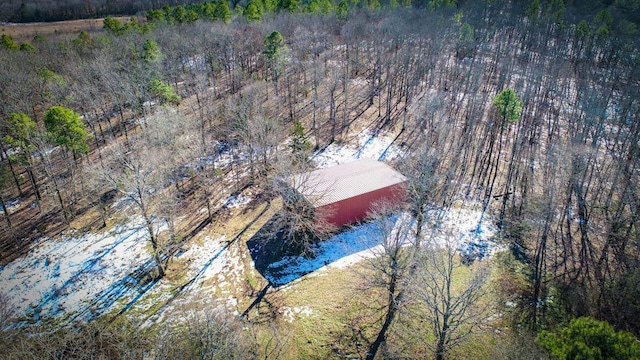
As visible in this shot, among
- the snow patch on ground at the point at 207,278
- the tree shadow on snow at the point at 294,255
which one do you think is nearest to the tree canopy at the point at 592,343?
the tree shadow on snow at the point at 294,255

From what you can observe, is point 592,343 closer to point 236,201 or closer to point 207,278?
point 207,278

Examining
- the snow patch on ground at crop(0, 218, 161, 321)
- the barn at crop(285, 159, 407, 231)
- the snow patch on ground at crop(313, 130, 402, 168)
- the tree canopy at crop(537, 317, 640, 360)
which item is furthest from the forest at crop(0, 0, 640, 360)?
the barn at crop(285, 159, 407, 231)

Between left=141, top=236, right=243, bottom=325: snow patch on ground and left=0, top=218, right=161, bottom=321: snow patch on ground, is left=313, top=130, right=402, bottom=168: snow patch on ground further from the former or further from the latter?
left=0, top=218, right=161, bottom=321: snow patch on ground

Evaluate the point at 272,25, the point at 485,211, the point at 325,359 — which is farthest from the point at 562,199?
the point at 272,25

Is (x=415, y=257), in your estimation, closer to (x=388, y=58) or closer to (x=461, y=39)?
(x=388, y=58)

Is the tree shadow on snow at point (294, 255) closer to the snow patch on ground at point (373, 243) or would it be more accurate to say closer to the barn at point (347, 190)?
the snow patch on ground at point (373, 243)
